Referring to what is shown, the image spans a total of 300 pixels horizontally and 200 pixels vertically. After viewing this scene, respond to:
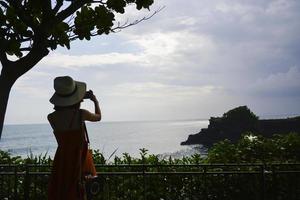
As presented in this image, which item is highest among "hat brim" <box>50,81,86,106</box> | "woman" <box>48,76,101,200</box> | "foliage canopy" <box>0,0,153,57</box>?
"foliage canopy" <box>0,0,153,57</box>

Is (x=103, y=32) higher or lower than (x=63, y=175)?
higher

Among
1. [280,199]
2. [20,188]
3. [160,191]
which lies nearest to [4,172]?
[20,188]

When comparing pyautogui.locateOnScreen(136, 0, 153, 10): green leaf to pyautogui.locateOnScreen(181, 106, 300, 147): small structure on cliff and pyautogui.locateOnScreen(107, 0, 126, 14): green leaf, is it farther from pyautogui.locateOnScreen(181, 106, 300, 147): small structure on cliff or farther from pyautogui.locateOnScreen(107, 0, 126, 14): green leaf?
pyautogui.locateOnScreen(181, 106, 300, 147): small structure on cliff

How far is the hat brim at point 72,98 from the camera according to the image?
5.20 metres

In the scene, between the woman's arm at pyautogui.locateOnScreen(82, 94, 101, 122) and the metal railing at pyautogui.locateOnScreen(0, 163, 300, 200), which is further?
the metal railing at pyautogui.locateOnScreen(0, 163, 300, 200)

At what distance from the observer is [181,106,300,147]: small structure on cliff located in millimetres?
84500

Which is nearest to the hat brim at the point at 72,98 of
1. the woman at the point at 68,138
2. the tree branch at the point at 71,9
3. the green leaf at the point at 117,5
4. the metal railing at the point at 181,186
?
the woman at the point at 68,138

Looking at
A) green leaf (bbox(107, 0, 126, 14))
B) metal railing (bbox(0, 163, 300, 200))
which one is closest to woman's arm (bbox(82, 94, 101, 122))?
green leaf (bbox(107, 0, 126, 14))

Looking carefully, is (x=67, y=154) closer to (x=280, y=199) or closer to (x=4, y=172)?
(x=4, y=172)

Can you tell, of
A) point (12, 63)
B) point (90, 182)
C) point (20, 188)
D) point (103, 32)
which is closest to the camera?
point (90, 182)

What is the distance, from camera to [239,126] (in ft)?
298

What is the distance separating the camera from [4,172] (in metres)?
8.23

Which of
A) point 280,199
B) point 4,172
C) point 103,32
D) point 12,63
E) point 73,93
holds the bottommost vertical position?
point 280,199

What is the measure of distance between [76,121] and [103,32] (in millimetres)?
2173
